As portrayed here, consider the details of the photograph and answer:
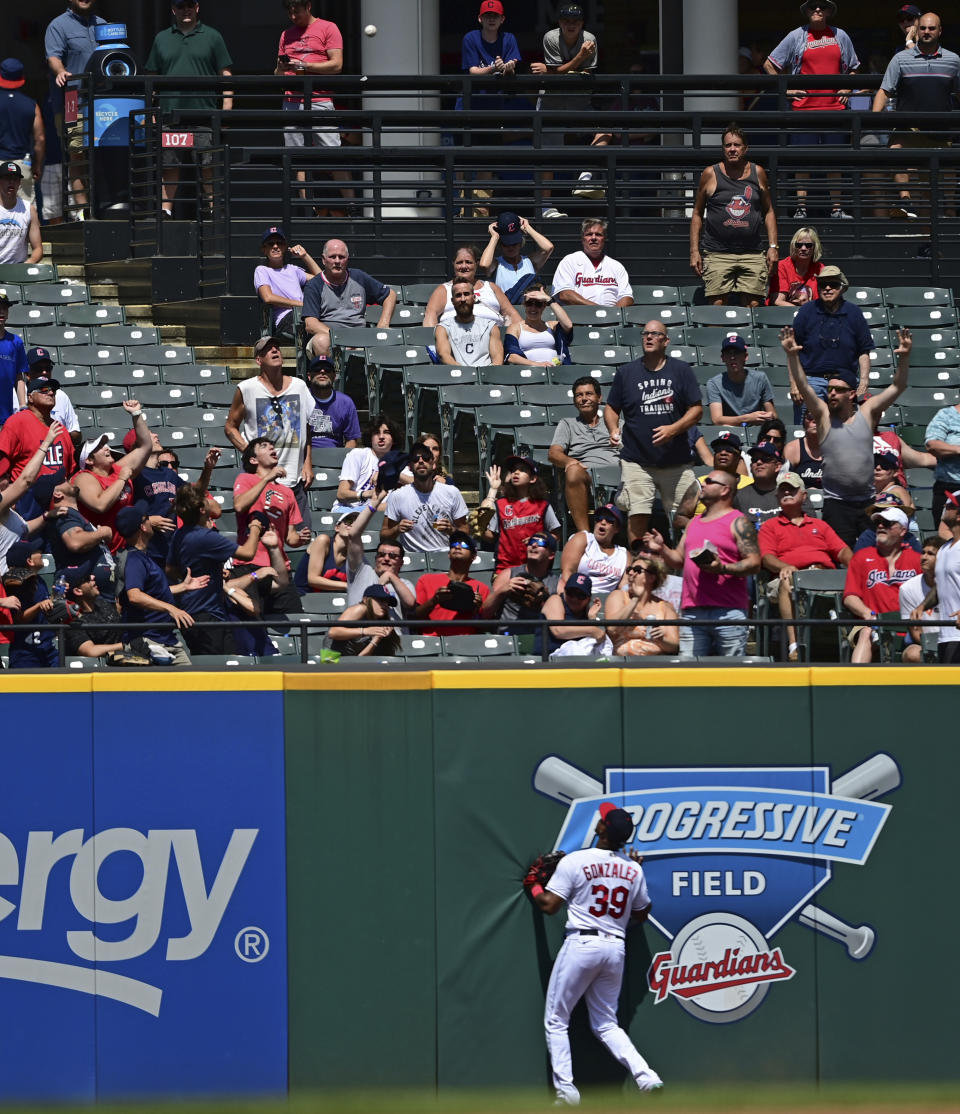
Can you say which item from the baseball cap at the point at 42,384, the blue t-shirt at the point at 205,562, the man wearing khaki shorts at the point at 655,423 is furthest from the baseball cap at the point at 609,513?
the baseball cap at the point at 42,384

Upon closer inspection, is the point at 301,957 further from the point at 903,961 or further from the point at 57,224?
the point at 57,224

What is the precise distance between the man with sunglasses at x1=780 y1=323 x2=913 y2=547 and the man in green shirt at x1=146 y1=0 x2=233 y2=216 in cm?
678

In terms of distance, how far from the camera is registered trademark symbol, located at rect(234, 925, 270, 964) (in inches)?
368

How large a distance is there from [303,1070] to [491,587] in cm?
335

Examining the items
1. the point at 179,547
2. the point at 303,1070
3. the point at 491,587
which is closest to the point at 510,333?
the point at 491,587

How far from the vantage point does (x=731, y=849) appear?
9.52m

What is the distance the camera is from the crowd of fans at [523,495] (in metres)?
10.1

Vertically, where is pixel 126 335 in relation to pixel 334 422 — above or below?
above

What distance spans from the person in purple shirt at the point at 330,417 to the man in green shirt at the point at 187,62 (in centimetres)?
411

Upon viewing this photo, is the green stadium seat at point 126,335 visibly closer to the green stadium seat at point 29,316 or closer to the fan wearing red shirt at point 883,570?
the green stadium seat at point 29,316

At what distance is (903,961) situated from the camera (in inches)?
373

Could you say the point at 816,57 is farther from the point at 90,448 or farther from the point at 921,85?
the point at 90,448

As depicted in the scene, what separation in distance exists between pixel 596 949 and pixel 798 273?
7.82m

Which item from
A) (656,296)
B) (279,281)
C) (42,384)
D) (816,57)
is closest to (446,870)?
(42,384)
